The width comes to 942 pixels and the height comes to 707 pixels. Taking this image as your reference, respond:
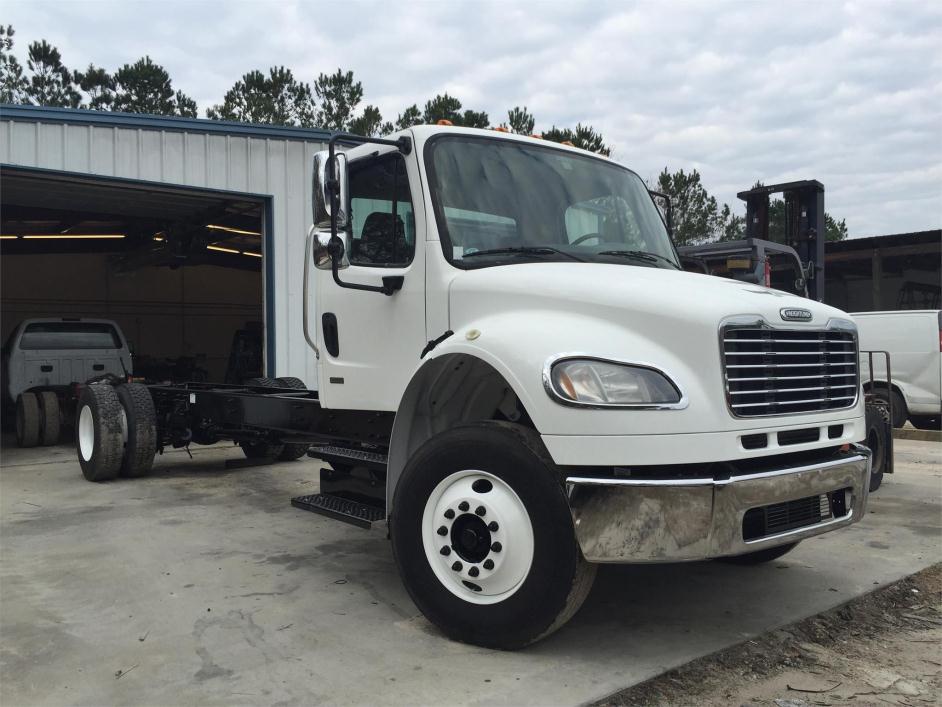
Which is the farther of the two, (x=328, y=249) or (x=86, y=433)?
(x=86, y=433)

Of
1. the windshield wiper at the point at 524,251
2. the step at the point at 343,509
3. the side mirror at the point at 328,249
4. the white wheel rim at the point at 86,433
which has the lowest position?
the step at the point at 343,509

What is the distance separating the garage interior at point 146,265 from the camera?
13102mm

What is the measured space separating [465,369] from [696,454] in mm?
1278

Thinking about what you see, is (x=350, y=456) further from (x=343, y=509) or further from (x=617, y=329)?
(x=617, y=329)

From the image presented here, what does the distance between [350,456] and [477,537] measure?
1.57 meters

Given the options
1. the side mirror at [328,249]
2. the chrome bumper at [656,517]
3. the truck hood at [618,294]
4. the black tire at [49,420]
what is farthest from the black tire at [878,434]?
the black tire at [49,420]

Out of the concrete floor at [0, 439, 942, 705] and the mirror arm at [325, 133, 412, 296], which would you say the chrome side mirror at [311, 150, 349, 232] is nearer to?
the mirror arm at [325, 133, 412, 296]

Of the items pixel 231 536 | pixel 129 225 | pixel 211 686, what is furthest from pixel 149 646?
pixel 129 225

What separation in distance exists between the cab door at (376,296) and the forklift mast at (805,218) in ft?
20.6

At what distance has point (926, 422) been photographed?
1349cm

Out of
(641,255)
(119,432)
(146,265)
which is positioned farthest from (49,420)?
(146,265)

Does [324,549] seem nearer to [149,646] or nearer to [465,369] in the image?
[149,646]

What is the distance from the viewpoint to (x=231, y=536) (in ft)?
19.7

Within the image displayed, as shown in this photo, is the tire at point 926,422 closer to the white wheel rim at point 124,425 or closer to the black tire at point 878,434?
the black tire at point 878,434
